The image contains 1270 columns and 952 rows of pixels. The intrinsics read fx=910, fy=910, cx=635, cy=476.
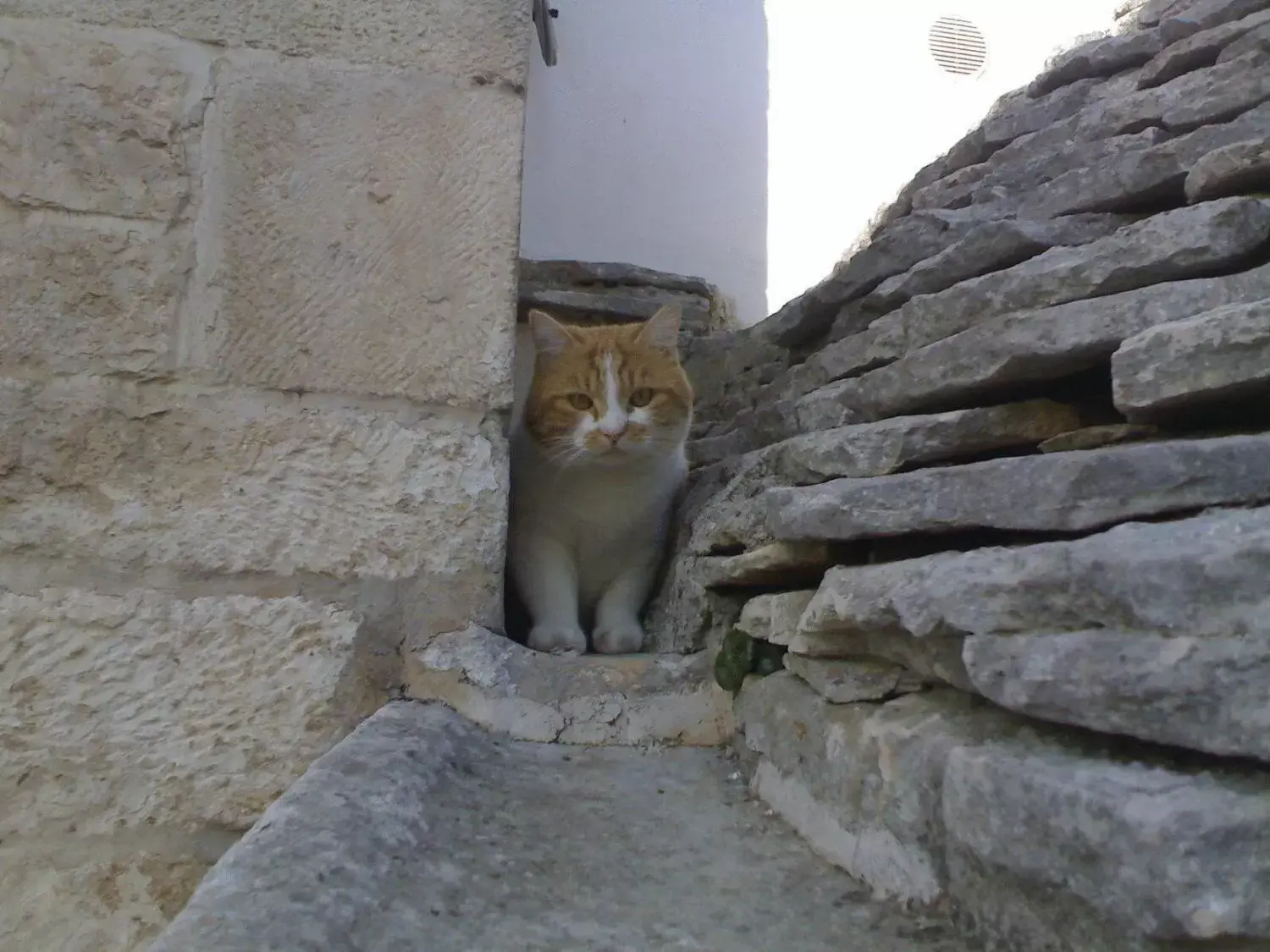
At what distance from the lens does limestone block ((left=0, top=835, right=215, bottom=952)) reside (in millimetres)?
1209

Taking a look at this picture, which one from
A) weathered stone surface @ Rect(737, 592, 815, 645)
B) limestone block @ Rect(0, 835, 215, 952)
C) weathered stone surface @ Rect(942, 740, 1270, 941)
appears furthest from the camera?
limestone block @ Rect(0, 835, 215, 952)

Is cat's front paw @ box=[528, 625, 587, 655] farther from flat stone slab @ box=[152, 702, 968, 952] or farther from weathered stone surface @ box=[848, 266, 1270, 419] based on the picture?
weathered stone surface @ box=[848, 266, 1270, 419]

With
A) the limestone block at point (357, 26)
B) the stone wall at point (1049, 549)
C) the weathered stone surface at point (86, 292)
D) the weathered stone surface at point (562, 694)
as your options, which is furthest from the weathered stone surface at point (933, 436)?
the weathered stone surface at point (86, 292)

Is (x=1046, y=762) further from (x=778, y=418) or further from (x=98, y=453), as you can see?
(x=98, y=453)

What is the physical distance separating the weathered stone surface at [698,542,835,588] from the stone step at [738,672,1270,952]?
18cm

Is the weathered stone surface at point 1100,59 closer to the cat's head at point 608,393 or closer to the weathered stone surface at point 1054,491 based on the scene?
the cat's head at point 608,393

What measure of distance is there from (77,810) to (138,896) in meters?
0.14

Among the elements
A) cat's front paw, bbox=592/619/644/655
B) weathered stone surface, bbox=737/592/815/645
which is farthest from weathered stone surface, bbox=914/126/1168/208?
cat's front paw, bbox=592/619/644/655

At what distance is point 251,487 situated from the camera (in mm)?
1292

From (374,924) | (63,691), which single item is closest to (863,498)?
(374,924)

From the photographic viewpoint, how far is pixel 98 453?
127 centimetres

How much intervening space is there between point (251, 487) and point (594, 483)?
2.23 ft

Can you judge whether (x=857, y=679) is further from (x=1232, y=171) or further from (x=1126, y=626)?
(x=1232, y=171)

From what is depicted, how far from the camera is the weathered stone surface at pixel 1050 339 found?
855 mm
